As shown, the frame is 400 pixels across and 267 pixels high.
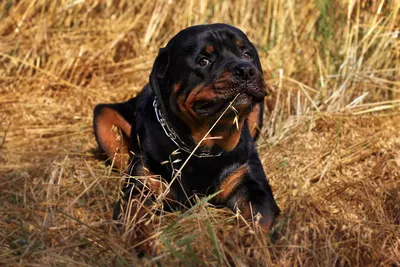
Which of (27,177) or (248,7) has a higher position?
(248,7)

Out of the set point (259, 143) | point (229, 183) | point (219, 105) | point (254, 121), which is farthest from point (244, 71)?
point (259, 143)

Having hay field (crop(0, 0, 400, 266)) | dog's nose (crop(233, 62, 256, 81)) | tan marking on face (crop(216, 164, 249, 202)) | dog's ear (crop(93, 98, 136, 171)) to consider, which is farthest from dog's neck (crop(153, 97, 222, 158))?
dog's ear (crop(93, 98, 136, 171))

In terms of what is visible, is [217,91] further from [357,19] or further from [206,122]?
[357,19]

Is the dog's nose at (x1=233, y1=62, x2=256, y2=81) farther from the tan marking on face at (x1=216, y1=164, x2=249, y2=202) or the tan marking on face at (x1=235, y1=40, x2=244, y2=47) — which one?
the tan marking on face at (x1=216, y1=164, x2=249, y2=202)

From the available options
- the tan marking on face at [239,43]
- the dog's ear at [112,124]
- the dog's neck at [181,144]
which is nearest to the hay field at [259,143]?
the dog's ear at [112,124]

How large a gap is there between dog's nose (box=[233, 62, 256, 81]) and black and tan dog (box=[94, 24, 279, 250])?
3 centimetres

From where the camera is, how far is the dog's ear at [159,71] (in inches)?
146

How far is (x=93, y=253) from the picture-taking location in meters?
2.94

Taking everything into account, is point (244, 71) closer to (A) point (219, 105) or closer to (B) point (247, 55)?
(A) point (219, 105)

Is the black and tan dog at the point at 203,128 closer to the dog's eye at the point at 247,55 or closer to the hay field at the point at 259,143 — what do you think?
the dog's eye at the point at 247,55

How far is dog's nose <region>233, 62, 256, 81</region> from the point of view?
10.9 ft

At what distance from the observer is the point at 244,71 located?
3.33 meters

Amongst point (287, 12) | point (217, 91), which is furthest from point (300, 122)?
point (217, 91)

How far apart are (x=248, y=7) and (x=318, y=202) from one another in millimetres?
2525
